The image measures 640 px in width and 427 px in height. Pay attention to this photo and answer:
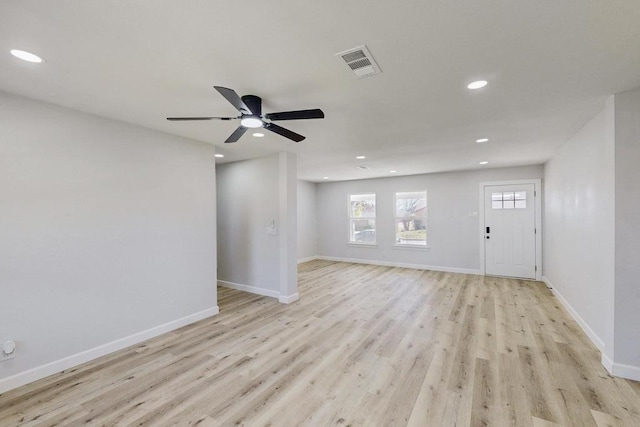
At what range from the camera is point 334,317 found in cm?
385

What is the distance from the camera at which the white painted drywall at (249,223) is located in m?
4.79

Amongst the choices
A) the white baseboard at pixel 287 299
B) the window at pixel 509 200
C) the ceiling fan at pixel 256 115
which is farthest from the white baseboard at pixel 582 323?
the white baseboard at pixel 287 299

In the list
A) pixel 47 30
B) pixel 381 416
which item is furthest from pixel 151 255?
pixel 381 416

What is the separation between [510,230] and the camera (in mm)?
5969

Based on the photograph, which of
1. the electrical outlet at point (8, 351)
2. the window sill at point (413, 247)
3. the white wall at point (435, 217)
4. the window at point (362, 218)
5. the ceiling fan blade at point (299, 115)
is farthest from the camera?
the window at point (362, 218)

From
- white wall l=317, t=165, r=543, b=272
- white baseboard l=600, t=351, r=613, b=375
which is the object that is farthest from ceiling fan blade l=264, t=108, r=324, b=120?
white wall l=317, t=165, r=543, b=272

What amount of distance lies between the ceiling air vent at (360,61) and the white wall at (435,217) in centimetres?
540

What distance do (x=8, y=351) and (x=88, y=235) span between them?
109cm

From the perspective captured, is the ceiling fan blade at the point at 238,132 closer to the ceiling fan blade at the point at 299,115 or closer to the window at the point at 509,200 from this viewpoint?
the ceiling fan blade at the point at 299,115

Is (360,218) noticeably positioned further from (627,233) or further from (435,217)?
(627,233)

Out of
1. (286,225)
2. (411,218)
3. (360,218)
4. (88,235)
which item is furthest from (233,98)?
(360,218)

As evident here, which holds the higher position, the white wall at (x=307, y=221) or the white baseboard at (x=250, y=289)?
the white wall at (x=307, y=221)

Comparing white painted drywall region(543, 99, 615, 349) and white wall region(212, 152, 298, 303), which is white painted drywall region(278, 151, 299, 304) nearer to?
white wall region(212, 152, 298, 303)

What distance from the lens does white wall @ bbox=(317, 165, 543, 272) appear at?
6371mm
